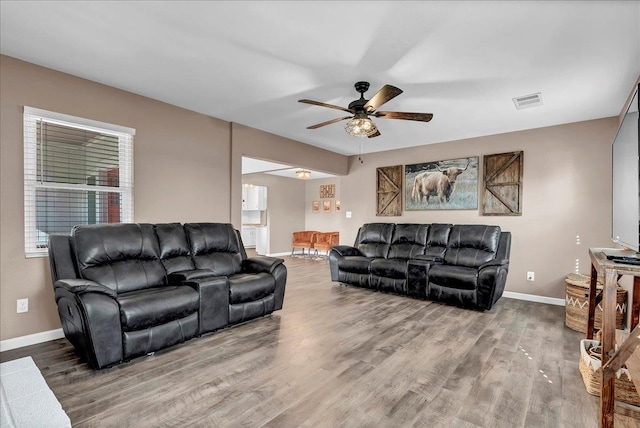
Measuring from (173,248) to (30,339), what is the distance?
142 centimetres

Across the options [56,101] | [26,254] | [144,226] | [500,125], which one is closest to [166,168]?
[144,226]

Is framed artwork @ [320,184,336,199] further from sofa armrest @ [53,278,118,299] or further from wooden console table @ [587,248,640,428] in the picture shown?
wooden console table @ [587,248,640,428]

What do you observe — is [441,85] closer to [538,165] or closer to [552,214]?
[538,165]

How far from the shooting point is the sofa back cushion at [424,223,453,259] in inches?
189

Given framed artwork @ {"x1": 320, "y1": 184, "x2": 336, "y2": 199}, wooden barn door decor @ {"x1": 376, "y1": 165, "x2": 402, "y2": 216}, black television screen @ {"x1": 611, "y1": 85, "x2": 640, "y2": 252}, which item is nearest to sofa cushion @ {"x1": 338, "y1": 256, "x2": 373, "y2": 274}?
wooden barn door decor @ {"x1": 376, "y1": 165, "x2": 402, "y2": 216}

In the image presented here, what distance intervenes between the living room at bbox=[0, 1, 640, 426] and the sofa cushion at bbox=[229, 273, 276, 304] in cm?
32

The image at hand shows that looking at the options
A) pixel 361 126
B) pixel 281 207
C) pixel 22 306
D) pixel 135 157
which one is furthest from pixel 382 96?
pixel 281 207

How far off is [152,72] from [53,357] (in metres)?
2.67

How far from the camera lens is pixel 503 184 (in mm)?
4879

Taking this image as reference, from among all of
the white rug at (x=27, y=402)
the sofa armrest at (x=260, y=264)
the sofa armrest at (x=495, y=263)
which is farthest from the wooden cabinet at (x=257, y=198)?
the white rug at (x=27, y=402)

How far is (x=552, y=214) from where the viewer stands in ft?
14.7

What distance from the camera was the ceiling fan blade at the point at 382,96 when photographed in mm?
2655

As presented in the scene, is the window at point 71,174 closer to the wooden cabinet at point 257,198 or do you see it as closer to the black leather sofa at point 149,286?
the black leather sofa at point 149,286

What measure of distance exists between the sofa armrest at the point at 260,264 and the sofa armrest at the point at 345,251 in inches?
68.7
